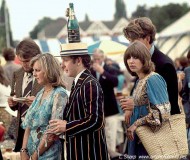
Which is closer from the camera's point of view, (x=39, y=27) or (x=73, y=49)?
(x=73, y=49)

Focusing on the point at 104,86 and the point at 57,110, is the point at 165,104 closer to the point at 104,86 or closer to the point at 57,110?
the point at 57,110

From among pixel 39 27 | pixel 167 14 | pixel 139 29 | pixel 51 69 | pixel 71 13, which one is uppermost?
pixel 167 14

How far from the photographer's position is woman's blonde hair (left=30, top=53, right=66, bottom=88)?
241 inches

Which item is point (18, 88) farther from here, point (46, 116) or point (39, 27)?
point (39, 27)

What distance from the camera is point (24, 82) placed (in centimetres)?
732

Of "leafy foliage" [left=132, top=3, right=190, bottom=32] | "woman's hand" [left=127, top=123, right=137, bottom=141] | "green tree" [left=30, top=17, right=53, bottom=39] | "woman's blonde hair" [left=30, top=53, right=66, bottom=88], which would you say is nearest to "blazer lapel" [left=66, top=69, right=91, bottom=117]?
"woman's blonde hair" [left=30, top=53, right=66, bottom=88]

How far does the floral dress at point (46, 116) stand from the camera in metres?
6.07

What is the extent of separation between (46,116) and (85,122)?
51 centimetres

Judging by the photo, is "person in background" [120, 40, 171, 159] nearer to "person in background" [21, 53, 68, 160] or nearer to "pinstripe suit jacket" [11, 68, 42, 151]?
"person in background" [21, 53, 68, 160]

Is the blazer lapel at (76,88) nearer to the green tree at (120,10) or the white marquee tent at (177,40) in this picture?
the white marquee tent at (177,40)

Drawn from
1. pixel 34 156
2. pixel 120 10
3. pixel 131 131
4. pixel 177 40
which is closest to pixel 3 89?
pixel 34 156

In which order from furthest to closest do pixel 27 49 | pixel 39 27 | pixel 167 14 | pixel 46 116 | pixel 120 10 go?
pixel 120 10 < pixel 39 27 < pixel 167 14 < pixel 27 49 < pixel 46 116

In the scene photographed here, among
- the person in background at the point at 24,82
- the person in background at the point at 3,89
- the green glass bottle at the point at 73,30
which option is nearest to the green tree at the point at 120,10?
the person in background at the point at 3,89

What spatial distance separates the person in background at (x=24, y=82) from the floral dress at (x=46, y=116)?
2.18 ft
